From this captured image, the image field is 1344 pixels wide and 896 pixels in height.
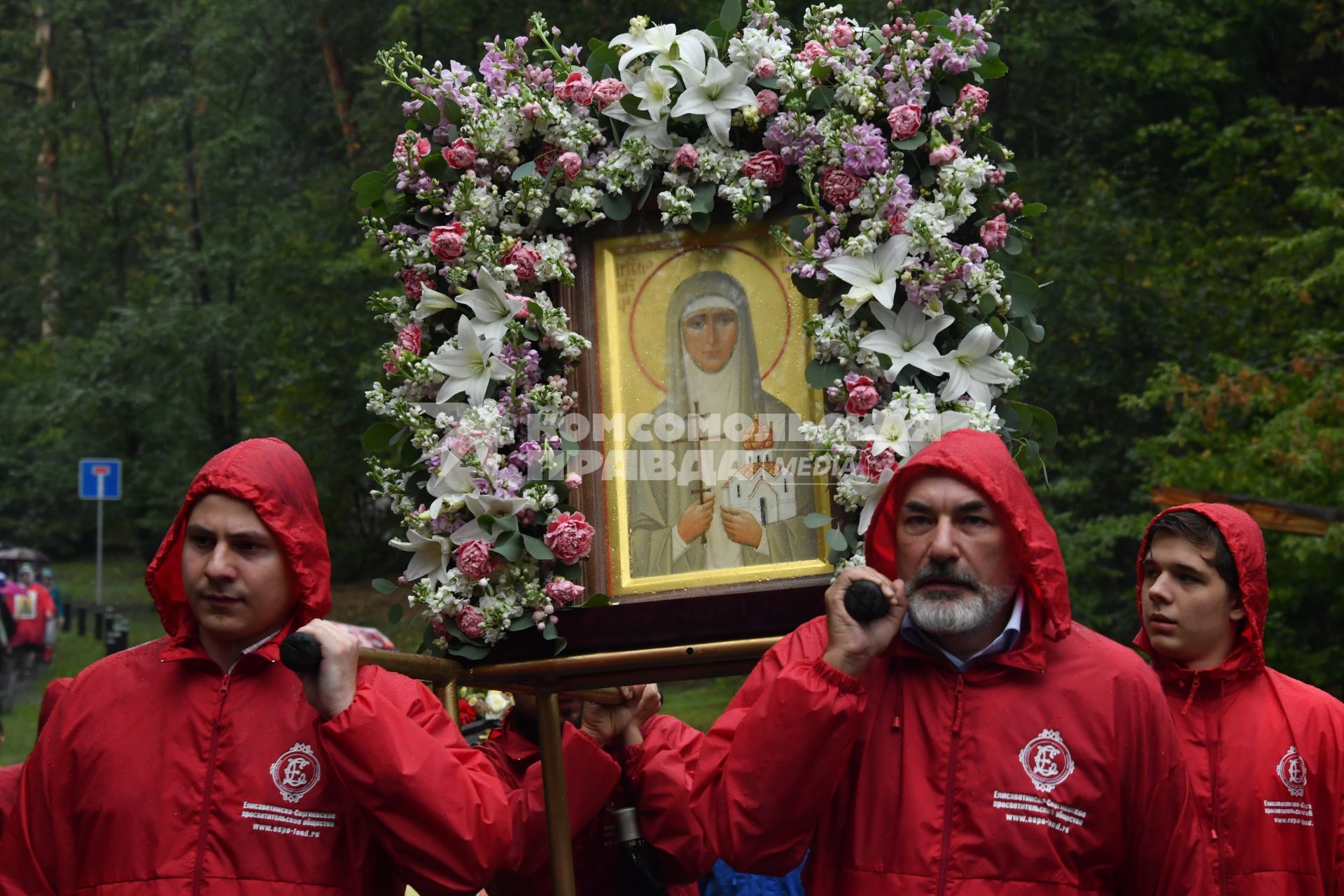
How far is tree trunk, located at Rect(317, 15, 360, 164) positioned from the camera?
24.6m

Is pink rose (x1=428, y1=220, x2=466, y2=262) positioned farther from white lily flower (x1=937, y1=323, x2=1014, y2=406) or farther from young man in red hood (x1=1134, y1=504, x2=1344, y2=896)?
young man in red hood (x1=1134, y1=504, x2=1344, y2=896)

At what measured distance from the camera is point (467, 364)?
459 cm

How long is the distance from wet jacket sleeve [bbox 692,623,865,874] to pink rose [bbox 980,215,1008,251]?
56.6 inches

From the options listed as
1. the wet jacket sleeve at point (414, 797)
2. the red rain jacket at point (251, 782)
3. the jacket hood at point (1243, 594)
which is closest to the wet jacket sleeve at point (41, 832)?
the red rain jacket at point (251, 782)

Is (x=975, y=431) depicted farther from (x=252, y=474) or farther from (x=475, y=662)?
(x=252, y=474)

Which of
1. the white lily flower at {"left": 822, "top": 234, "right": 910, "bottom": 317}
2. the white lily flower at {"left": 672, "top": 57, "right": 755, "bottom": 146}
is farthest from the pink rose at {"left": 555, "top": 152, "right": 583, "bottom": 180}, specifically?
the white lily flower at {"left": 822, "top": 234, "right": 910, "bottom": 317}

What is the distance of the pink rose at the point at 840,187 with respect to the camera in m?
4.54

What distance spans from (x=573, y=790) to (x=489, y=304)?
145 centimetres

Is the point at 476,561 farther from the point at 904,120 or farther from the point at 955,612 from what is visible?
the point at 904,120

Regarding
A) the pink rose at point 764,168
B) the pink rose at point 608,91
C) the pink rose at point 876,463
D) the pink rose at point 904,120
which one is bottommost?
the pink rose at point 876,463

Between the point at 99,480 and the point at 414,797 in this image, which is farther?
the point at 99,480

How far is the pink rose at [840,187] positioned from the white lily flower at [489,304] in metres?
0.89

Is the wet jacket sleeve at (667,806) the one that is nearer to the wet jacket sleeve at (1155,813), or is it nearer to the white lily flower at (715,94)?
the wet jacket sleeve at (1155,813)

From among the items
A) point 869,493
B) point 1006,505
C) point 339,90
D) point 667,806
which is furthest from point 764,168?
point 339,90
